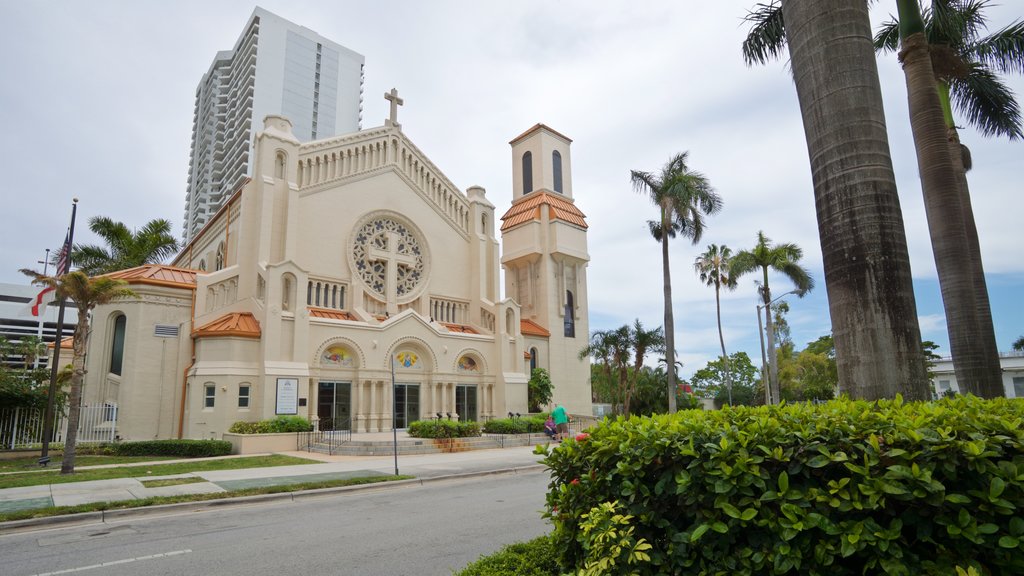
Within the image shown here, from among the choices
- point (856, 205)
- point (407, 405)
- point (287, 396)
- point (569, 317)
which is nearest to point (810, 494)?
point (856, 205)

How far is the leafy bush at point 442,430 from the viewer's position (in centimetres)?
2373

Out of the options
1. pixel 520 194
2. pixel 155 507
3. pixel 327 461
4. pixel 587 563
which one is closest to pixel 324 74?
pixel 520 194

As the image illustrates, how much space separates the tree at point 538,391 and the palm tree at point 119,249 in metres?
28.8

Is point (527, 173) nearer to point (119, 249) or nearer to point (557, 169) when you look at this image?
point (557, 169)

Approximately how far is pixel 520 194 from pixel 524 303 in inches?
341

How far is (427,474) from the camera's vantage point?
15734 millimetres

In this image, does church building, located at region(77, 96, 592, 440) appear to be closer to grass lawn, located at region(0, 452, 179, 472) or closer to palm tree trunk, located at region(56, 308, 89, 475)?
grass lawn, located at region(0, 452, 179, 472)

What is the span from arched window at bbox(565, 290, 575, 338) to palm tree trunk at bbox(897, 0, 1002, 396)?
30571 millimetres

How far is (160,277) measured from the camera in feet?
95.9

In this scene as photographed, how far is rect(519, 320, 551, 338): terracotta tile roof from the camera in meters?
38.7

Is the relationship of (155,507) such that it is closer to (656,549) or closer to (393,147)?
(656,549)

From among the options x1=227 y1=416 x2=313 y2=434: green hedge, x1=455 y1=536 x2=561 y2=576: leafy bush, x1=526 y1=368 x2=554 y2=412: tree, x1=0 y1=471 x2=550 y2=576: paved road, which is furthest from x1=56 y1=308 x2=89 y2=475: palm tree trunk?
x1=526 y1=368 x2=554 y2=412: tree

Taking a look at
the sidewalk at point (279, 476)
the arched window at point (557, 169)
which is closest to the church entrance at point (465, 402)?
the sidewalk at point (279, 476)

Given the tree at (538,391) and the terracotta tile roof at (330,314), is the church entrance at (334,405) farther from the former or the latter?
the tree at (538,391)
